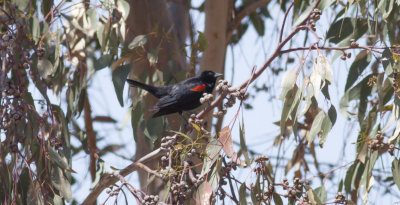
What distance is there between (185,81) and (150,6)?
650mm

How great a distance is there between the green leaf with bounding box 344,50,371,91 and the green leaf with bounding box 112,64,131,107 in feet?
4.63

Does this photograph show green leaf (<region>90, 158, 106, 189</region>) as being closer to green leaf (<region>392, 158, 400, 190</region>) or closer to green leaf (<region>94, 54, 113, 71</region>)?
green leaf (<region>94, 54, 113, 71</region>)

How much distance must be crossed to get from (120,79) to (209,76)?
1.04m

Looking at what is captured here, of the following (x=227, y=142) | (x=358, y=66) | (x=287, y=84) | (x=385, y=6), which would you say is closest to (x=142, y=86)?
(x=287, y=84)

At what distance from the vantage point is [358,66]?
3.61 metres

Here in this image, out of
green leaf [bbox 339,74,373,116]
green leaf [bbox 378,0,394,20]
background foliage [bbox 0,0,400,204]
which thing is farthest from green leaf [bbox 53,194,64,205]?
green leaf [bbox 378,0,394,20]

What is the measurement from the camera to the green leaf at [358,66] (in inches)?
142

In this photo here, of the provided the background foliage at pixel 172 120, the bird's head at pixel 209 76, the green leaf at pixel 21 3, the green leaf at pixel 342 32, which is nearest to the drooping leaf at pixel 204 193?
the background foliage at pixel 172 120

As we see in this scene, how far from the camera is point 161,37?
14.1 ft

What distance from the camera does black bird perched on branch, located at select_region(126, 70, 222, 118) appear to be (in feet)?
13.5

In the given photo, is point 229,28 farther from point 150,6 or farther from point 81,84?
point 81,84

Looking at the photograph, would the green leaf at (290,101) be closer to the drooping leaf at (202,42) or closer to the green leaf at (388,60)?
the green leaf at (388,60)

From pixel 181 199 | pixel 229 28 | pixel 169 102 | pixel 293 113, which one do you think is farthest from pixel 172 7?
pixel 181 199

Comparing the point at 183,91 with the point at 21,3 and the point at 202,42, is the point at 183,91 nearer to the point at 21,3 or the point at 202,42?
the point at 202,42
